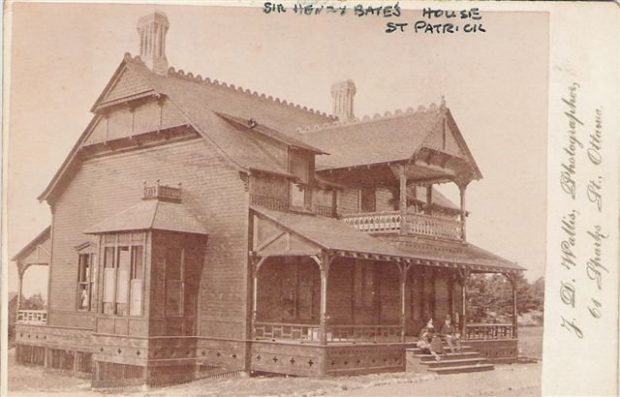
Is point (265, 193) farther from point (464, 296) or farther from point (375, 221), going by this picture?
point (464, 296)

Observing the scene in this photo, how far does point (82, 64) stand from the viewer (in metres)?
19.1

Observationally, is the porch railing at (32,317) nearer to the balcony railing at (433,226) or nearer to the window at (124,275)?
the window at (124,275)

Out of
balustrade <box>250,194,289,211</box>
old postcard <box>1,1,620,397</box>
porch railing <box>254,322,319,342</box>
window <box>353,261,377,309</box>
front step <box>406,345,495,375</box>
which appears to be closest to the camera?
old postcard <box>1,1,620,397</box>

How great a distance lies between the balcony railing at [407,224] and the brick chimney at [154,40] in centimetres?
673

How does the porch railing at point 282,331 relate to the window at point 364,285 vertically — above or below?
below

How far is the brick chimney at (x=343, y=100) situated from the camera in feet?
82.9

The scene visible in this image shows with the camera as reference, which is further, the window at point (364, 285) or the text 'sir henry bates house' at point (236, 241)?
the window at point (364, 285)

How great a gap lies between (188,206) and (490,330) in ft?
34.3

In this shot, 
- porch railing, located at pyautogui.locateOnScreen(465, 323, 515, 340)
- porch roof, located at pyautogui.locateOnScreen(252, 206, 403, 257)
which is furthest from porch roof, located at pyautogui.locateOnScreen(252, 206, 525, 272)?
porch railing, located at pyautogui.locateOnScreen(465, 323, 515, 340)

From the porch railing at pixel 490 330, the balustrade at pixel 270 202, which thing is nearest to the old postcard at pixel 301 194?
the balustrade at pixel 270 202

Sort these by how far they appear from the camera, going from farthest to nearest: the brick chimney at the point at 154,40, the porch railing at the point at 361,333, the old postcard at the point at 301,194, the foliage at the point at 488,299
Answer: the foliage at the point at 488,299 < the porch railing at the point at 361,333 < the brick chimney at the point at 154,40 < the old postcard at the point at 301,194

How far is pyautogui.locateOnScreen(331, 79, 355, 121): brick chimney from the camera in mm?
25266

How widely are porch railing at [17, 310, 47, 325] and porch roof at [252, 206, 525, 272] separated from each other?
8.22m

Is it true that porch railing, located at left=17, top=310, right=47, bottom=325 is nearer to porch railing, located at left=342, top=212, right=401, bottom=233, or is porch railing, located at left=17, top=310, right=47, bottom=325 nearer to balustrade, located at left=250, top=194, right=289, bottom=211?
balustrade, located at left=250, top=194, right=289, bottom=211
